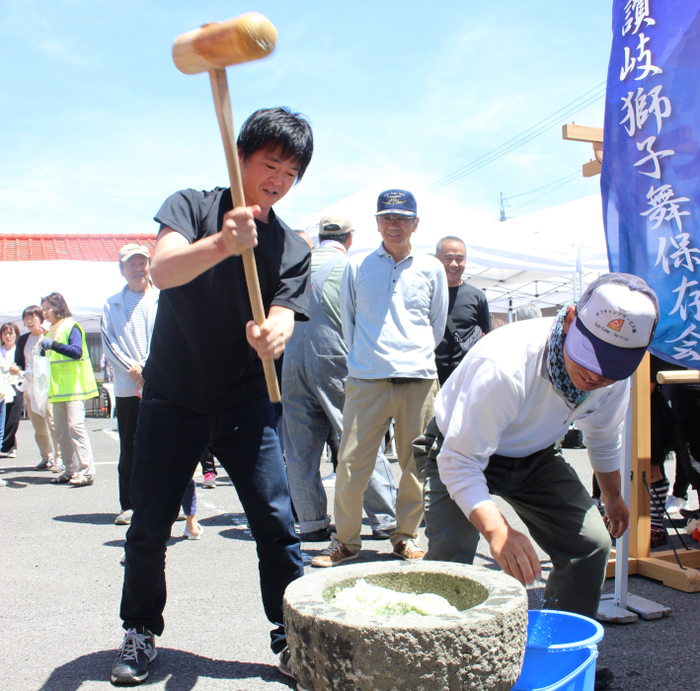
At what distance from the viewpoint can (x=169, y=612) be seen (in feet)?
10.2

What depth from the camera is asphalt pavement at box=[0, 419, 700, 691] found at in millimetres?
2471

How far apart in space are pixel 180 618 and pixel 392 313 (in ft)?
6.41

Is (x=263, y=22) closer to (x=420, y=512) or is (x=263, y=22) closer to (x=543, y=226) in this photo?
(x=420, y=512)

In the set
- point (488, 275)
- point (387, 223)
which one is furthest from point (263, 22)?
point (488, 275)

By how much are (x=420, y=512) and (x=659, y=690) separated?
1710 millimetres

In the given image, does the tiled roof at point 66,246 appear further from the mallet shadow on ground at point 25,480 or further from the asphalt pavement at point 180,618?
the asphalt pavement at point 180,618

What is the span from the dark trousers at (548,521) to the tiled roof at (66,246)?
19165 millimetres

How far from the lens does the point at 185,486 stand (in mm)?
2436

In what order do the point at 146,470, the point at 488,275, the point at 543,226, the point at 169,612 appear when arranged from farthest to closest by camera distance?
the point at 488,275 < the point at 543,226 < the point at 169,612 < the point at 146,470

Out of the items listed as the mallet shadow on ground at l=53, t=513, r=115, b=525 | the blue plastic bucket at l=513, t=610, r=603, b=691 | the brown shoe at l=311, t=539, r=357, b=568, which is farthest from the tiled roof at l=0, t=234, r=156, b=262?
the blue plastic bucket at l=513, t=610, r=603, b=691

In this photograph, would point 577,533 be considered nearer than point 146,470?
Yes

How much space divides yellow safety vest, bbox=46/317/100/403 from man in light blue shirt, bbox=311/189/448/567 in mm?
3753

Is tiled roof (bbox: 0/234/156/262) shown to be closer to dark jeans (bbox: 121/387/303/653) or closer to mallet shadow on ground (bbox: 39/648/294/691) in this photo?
mallet shadow on ground (bbox: 39/648/294/691)

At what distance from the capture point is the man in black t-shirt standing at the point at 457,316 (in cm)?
485
